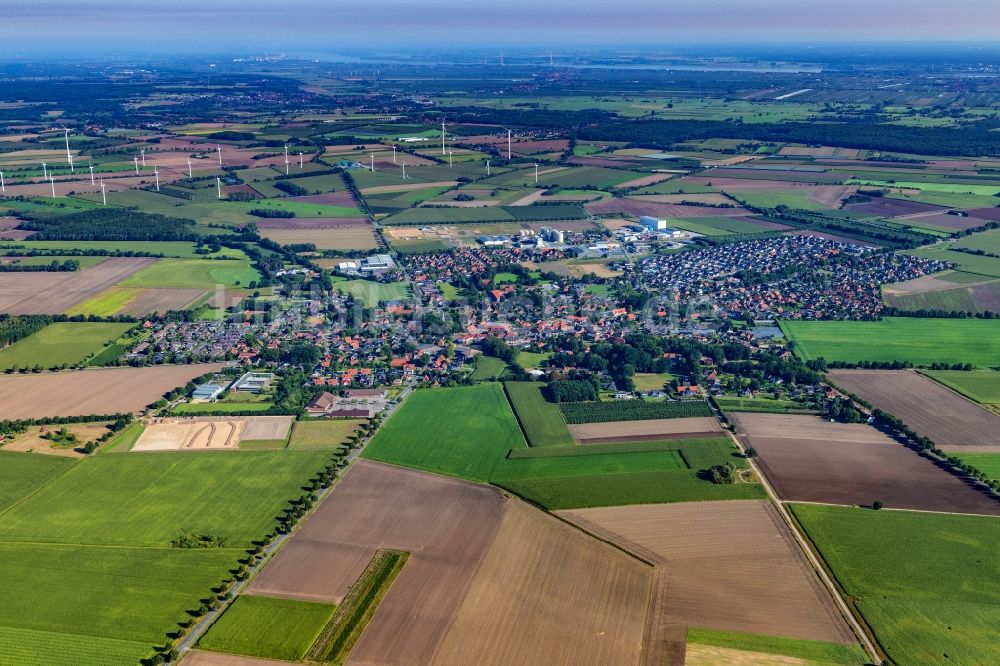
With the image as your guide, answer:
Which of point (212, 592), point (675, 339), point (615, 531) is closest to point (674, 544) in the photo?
point (615, 531)

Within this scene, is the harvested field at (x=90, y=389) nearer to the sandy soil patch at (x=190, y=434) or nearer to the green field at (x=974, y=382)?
the sandy soil patch at (x=190, y=434)

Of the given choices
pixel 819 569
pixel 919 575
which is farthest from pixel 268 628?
pixel 919 575

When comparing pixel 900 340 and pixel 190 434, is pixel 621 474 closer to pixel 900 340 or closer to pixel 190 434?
pixel 190 434

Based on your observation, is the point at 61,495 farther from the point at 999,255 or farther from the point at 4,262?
the point at 999,255

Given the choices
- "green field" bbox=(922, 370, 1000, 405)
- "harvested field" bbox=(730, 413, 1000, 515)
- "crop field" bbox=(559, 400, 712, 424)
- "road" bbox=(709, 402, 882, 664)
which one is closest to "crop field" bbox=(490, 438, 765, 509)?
"road" bbox=(709, 402, 882, 664)

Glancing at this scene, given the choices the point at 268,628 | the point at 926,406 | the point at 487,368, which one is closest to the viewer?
the point at 268,628

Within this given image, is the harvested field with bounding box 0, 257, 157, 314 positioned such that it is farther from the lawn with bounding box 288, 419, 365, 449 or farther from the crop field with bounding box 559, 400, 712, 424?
the crop field with bounding box 559, 400, 712, 424

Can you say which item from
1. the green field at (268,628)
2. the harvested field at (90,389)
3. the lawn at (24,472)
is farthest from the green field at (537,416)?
the lawn at (24,472)
